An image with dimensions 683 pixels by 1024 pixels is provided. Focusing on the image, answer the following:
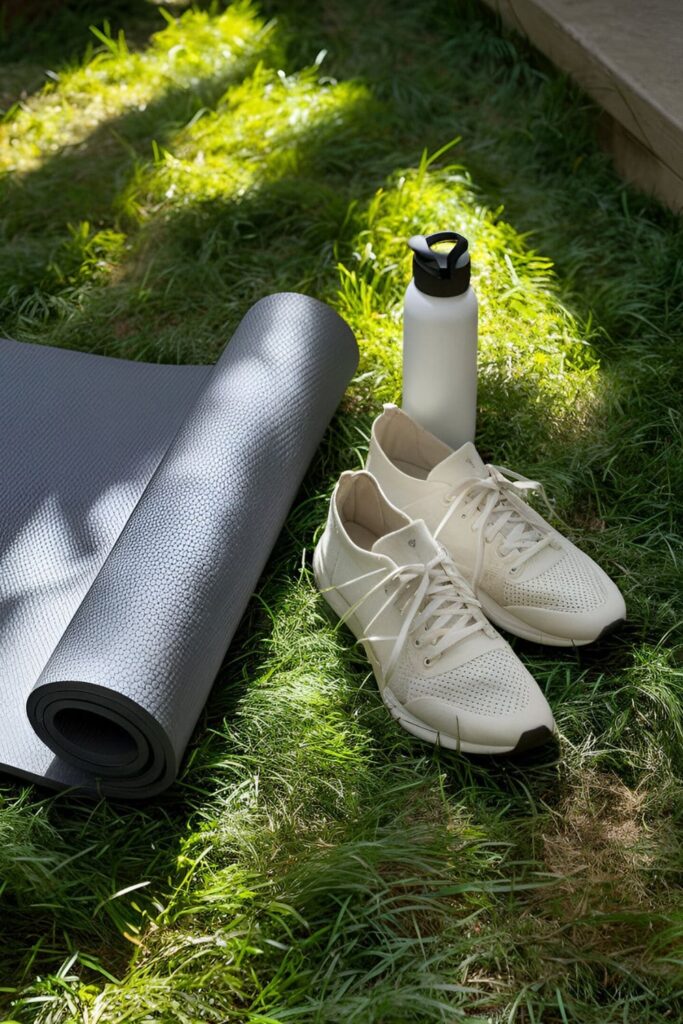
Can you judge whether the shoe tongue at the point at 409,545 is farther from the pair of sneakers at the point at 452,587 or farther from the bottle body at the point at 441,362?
the bottle body at the point at 441,362

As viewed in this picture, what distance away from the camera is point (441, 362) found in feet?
7.43

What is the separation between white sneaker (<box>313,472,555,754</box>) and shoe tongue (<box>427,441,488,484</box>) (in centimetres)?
13

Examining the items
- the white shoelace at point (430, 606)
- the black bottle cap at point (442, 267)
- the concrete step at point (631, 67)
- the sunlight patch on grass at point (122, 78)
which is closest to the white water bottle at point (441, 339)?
the black bottle cap at point (442, 267)

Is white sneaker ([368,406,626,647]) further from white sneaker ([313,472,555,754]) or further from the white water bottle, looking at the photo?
the white water bottle

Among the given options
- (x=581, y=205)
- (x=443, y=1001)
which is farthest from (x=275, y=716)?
(x=581, y=205)

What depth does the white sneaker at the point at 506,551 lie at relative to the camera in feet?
6.52

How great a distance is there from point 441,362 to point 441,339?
0.19ft

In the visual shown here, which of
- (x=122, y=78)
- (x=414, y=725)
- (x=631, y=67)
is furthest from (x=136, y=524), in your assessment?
(x=122, y=78)

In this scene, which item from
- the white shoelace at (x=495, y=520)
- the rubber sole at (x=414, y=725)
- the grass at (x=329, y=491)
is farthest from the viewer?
the white shoelace at (x=495, y=520)

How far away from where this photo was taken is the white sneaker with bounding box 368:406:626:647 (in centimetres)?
199

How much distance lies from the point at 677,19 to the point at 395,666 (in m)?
2.56

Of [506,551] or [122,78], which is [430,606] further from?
[122,78]

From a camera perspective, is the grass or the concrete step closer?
the grass

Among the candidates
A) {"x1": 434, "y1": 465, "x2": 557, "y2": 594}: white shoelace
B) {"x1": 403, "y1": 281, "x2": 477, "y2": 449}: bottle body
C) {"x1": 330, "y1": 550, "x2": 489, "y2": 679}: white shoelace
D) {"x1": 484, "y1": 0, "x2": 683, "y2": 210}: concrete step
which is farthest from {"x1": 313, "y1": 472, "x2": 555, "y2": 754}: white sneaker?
{"x1": 484, "y1": 0, "x2": 683, "y2": 210}: concrete step
